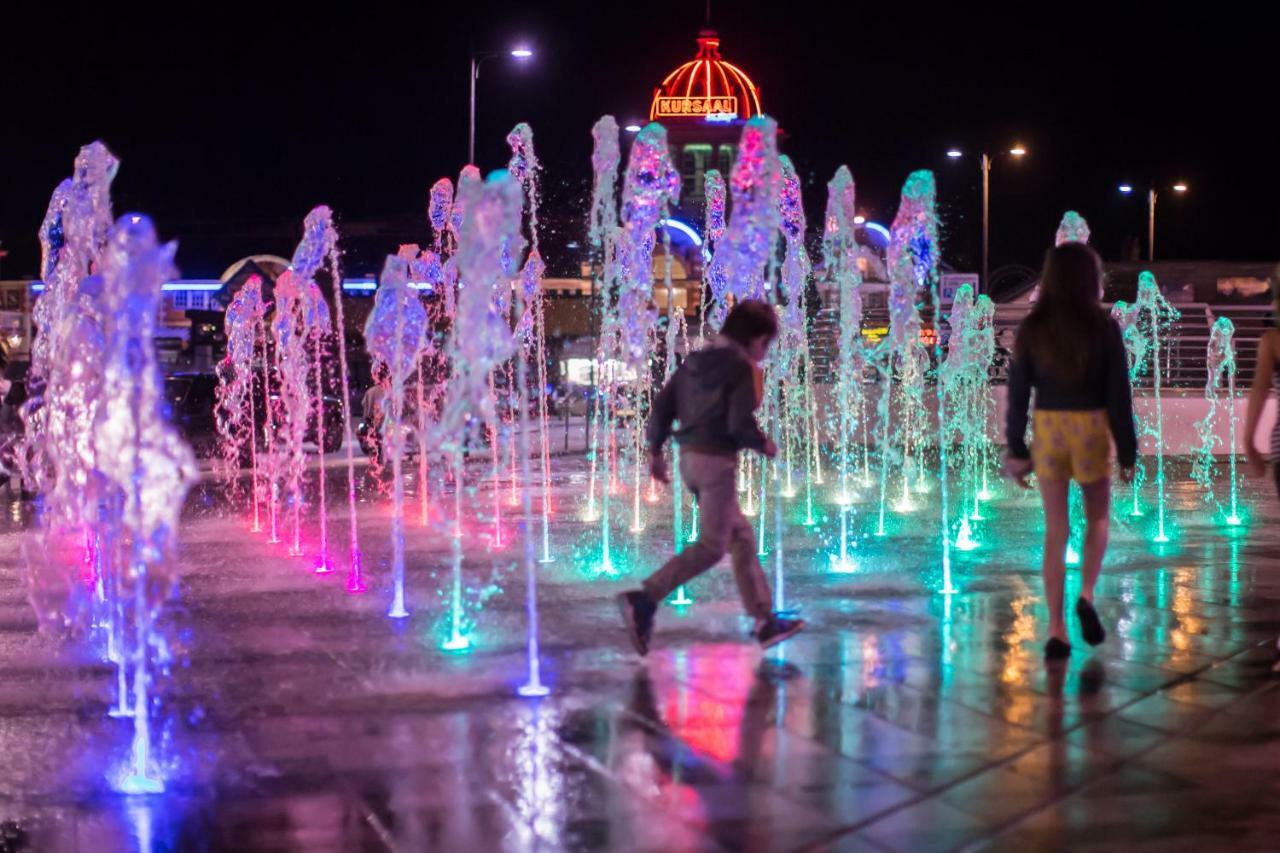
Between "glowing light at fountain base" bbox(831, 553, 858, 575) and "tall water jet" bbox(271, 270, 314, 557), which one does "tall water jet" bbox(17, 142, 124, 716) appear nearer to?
"tall water jet" bbox(271, 270, 314, 557)

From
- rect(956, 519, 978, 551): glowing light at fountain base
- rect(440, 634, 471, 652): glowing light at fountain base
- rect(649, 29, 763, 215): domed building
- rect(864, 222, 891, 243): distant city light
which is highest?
rect(649, 29, 763, 215): domed building

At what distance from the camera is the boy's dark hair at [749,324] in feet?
20.1

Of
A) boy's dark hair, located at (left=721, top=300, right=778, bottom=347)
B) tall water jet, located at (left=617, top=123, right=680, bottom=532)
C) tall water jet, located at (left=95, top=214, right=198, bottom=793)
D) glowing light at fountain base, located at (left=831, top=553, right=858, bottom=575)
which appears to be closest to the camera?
tall water jet, located at (left=95, top=214, right=198, bottom=793)

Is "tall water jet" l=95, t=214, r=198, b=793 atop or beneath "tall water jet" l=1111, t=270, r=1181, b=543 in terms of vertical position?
beneath

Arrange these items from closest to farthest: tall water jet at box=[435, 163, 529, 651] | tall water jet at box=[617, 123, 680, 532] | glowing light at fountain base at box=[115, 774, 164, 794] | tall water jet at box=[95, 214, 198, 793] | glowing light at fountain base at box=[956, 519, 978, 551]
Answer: glowing light at fountain base at box=[115, 774, 164, 794], tall water jet at box=[95, 214, 198, 793], tall water jet at box=[435, 163, 529, 651], glowing light at fountain base at box=[956, 519, 978, 551], tall water jet at box=[617, 123, 680, 532]

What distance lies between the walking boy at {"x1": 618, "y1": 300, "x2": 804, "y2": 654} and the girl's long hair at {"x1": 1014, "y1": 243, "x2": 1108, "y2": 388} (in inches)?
41.9

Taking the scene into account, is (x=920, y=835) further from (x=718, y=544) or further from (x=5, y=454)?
(x=5, y=454)

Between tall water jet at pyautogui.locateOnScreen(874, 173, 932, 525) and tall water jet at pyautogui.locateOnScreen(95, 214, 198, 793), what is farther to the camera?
tall water jet at pyautogui.locateOnScreen(874, 173, 932, 525)

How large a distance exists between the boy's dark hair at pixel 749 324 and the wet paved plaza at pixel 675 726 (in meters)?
1.35

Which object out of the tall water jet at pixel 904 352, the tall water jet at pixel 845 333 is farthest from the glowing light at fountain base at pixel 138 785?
the tall water jet at pixel 904 352

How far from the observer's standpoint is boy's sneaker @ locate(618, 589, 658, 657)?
609 cm

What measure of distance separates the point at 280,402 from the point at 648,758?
18631 millimetres

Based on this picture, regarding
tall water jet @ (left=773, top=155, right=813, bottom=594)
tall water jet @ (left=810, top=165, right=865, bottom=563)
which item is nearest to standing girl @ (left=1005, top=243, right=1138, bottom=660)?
tall water jet @ (left=810, top=165, right=865, bottom=563)

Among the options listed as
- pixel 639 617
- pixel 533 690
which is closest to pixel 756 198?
pixel 639 617
